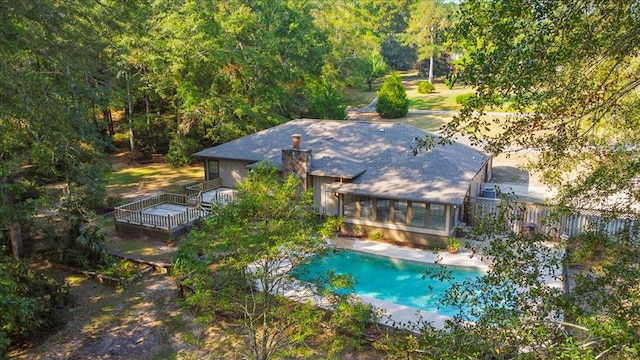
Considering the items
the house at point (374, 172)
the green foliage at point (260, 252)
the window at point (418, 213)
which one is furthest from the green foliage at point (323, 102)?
the green foliage at point (260, 252)

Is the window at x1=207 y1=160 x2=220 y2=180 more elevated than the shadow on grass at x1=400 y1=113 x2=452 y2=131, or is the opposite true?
the shadow on grass at x1=400 y1=113 x2=452 y2=131

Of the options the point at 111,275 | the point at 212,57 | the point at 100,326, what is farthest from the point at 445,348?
the point at 212,57

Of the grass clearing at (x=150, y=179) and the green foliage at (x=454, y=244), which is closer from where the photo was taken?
the green foliage at (x=454, y=244)

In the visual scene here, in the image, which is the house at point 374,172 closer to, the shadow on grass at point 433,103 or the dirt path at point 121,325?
the dirt path at point 121,325

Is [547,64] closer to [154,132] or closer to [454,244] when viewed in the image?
[454,244]

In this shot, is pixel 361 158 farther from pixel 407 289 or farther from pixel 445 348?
pixel 445 348

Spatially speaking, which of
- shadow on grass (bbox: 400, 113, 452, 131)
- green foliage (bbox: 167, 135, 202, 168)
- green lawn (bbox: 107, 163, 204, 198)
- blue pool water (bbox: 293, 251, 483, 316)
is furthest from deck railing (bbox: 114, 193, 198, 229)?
shadow on grass (bbox: 400, 113, 452, 131)

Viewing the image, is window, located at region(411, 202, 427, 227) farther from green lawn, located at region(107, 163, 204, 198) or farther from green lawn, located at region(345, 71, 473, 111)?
green lawn, located at region(345, 71, 473, 111)
